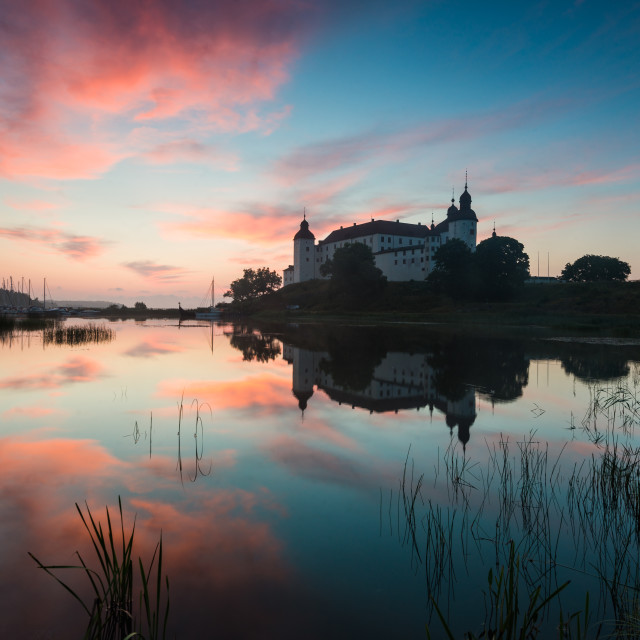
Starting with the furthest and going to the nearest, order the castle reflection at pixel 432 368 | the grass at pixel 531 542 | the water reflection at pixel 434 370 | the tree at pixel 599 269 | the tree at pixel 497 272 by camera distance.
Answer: the tree at pixel 599 269
the tree at pixel 497 272
the castle reflection at pixel 432 368
the water reflection at pixel 434 370
the grass at pixel 531 542

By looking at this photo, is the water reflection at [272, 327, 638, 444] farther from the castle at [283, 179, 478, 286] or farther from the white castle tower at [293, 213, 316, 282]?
the white castle tower at [293, 213, 316, 282]

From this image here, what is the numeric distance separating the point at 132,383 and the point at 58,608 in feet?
57.0

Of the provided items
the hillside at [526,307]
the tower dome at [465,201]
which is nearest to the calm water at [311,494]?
the hillside at [526,307]

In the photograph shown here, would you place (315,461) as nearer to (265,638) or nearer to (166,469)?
(166,469)

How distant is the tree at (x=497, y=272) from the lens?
305ft

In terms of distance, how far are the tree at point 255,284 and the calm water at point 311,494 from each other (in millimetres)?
140734

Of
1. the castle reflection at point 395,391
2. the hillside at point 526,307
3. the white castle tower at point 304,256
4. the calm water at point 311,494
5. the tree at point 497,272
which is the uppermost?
the white castle tower at point 304,256

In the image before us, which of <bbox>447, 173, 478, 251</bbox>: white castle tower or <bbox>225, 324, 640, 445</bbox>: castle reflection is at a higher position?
<bbox>447, 173, 478, 251</bbox>: white castle tower

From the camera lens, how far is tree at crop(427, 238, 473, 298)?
94000 mm

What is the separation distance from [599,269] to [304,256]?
288ft

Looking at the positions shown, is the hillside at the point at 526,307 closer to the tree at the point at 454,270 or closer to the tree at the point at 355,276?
the tree at the point at 355,276

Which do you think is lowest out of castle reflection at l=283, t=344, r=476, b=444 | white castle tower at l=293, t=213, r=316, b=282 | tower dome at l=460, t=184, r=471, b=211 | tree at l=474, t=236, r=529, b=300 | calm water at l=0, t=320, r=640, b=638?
calm water at l=0, t=320, r=640, b=638

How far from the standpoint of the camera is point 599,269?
4454 inches

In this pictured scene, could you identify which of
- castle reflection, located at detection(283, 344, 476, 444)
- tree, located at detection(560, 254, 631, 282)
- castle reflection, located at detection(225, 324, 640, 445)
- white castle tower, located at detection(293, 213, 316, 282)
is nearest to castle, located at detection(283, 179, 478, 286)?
white castle tower, located at detection(293, 213, 316, 282)
